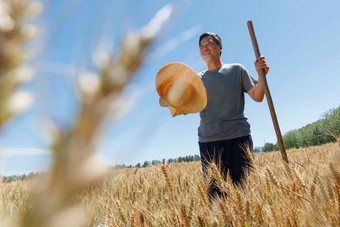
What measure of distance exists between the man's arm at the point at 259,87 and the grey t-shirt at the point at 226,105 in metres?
0.07

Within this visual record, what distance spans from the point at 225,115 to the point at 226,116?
0.04ft

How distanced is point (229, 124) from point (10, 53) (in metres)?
1.97

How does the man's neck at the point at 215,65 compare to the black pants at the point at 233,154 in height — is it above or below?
above

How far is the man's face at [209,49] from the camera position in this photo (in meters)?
2.32

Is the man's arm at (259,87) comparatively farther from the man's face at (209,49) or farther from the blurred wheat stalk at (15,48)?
the blurred wheat stalk at (15,48)

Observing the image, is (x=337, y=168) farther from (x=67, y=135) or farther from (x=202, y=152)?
(x=202, y=152)

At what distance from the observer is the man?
7.30 feet

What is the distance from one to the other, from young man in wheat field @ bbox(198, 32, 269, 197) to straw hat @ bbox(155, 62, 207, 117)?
1.84 ft

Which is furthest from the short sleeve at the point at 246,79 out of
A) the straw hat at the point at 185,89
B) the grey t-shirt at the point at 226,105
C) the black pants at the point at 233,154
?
the straw hat at the point at 185,89

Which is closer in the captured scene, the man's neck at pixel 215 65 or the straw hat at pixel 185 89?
the straw hat at pixel 185 89

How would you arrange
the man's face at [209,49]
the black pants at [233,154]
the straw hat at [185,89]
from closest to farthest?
the straw hat at [185,89] < the black pants at [233,154] < the man's face at [209,49]

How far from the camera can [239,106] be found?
7.56 ft

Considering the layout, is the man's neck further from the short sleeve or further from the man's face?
the short sleeve

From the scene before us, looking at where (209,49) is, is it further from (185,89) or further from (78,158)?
(78,158)
